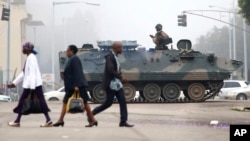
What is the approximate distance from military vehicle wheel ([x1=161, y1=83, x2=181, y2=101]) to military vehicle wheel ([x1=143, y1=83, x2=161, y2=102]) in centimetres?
27

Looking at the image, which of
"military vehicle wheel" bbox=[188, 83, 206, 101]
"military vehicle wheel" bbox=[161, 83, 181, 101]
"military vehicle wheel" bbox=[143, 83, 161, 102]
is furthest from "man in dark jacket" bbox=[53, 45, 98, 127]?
"military vehicle wheel" bbox=[188, 83, 206, 101]

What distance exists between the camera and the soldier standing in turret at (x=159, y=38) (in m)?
27.7

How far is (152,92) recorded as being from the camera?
87.9ft

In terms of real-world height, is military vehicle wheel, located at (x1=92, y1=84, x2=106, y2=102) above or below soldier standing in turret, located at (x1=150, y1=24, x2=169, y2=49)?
below

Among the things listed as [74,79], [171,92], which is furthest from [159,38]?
[74,79]

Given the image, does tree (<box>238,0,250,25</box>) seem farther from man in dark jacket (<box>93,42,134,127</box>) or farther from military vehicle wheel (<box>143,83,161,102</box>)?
man in dark jacket (<box>93,42,134,127</box>)

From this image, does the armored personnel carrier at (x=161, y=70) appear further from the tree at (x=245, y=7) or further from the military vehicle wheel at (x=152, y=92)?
the tree at (x=245, y=7)

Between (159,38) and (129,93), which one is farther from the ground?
(159,38)

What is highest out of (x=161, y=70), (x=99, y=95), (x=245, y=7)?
(x=245, y=7)

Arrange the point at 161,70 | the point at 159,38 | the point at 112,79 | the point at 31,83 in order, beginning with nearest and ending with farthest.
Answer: the point at 31,83, the point at 112,79, the point at 161,70, the point at 159,38

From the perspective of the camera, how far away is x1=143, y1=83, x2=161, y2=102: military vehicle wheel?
26.6 meters

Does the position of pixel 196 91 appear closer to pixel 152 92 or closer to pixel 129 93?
pixel 152 92

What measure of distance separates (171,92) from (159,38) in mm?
2562

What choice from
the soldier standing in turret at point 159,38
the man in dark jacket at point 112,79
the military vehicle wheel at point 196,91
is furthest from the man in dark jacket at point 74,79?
the soldier standing in turret at point 159,38
